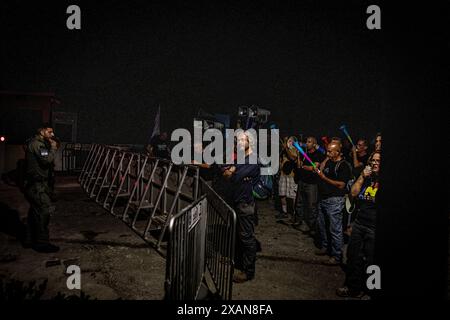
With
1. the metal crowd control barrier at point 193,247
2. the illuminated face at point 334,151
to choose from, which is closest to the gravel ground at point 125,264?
the metal crowd control barrier at point 193,247

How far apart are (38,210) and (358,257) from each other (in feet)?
17.2

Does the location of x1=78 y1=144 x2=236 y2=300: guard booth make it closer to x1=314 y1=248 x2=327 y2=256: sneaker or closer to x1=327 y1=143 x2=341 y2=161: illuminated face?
x1=314 y1=248 x2=327 y2=256: sneaker

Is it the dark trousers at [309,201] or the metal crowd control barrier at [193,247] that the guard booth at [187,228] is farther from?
the dark trousers at [309,201]

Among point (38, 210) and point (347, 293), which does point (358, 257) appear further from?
point (38, 210)

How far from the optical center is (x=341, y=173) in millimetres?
5164

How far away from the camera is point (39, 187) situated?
5.12m

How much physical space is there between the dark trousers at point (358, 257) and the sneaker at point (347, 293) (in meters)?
0.05

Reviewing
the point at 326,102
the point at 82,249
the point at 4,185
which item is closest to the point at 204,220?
the point at 82,249

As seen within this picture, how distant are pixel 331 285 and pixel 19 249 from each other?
5.44 metres

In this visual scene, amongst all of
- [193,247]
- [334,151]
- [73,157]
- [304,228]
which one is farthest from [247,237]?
[73,157]

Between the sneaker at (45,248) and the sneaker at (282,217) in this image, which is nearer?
the sneaker at (45,248)

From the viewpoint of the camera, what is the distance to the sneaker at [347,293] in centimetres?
412

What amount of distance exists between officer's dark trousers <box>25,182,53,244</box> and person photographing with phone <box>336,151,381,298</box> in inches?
197
